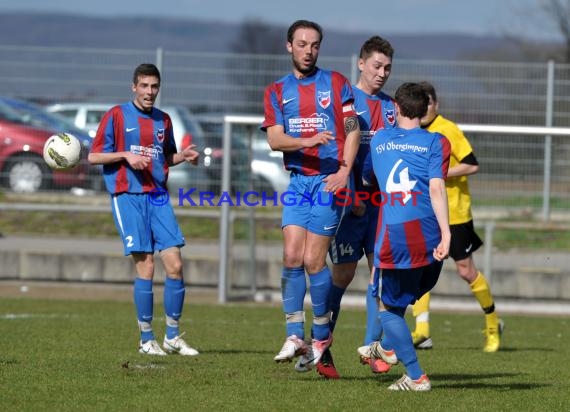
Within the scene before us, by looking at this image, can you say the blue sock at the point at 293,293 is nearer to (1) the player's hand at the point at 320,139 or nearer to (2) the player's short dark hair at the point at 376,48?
(1) the player's hand at the point at 320,139

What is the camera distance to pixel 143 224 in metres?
10.2

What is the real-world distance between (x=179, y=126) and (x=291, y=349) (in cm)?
955

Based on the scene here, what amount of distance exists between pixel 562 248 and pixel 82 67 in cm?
708

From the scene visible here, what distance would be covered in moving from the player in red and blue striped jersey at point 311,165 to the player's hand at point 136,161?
1.62m

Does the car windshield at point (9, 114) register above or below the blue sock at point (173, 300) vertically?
above

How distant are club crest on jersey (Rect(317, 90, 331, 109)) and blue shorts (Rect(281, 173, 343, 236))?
48cm

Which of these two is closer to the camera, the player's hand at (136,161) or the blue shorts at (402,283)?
the blue shorts at (402,283)

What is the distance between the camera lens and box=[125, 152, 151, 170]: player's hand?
32.6 ft

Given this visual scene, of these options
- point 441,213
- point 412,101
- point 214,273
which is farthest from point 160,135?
point 214,273

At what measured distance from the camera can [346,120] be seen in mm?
8609

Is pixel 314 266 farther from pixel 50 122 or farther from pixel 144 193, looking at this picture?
pixel 50 122

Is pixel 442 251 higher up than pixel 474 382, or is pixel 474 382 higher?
pixel 442 251

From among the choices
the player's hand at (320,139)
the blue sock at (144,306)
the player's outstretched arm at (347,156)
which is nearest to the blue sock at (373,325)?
the player's outstretched arm at (347,156)

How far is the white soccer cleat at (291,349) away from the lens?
8.37 m
